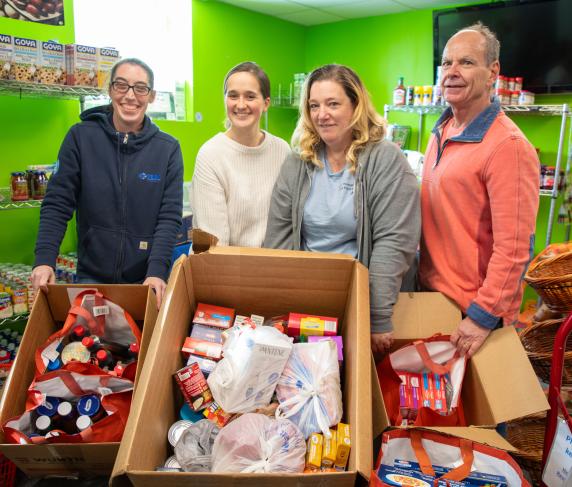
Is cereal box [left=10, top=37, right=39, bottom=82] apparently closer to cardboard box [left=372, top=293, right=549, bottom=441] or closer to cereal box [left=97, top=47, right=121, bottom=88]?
cereal box [left=97, top=47, right=121, bottom=88]

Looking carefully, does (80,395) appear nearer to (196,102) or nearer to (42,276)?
(42,276)

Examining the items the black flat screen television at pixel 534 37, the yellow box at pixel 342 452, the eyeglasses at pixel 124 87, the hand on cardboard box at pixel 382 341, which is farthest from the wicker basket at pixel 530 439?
the black flat screen television at pixel 534 37

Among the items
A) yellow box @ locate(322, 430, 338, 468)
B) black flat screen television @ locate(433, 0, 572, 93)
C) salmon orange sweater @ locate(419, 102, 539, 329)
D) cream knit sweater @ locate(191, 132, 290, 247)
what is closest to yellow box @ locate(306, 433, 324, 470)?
yellow box @ locate(322, 430, 338, 468)

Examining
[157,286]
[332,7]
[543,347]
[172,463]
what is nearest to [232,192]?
[157,286]

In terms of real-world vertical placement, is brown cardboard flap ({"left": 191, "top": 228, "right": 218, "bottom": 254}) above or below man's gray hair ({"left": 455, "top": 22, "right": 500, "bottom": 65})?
below

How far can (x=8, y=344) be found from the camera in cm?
303

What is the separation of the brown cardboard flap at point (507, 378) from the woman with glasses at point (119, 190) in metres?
1.13

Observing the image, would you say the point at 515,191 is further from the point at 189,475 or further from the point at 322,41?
the point at 322,41

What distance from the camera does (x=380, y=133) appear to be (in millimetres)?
1592

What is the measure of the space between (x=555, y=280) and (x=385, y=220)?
0.63 metres

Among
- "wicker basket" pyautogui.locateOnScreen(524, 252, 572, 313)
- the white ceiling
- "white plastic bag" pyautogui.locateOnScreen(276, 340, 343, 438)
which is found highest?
the white ceiling

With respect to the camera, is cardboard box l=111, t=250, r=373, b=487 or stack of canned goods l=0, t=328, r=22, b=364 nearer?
cardboard box l=111, t=250, r=373, b=487

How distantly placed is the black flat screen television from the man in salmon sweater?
310cm

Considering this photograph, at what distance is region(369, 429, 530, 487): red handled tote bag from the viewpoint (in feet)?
3.51
